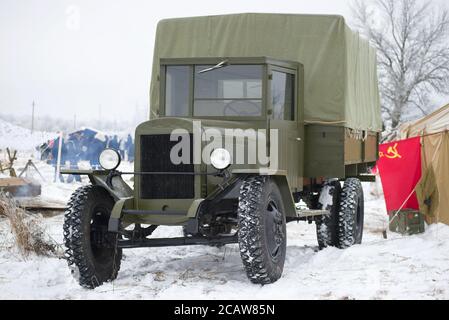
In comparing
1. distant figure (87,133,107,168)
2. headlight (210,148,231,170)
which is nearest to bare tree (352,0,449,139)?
distant figure (87,133,107,168)

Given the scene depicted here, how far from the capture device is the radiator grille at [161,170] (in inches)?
268

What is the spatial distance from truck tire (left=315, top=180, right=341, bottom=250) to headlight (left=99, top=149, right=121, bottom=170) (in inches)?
130

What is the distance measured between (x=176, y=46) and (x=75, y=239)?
3797 millimetres

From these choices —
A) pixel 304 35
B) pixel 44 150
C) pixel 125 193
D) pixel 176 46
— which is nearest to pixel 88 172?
pixel 125 193

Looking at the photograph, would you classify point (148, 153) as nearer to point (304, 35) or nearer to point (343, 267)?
point (343, 267)

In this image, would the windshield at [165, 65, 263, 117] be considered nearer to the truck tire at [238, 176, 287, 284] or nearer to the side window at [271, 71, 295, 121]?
the side window at [271, 71, 295, 121]

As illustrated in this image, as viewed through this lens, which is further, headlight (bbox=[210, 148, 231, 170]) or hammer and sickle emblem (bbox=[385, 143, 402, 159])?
hammer and sickle emblem (bbox=[385, 143, 402, 159])

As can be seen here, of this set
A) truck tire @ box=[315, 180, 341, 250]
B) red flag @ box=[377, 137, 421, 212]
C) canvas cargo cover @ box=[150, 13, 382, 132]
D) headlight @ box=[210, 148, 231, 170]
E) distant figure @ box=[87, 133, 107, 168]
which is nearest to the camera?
headlight @ box=[210, 148, 231, 170]

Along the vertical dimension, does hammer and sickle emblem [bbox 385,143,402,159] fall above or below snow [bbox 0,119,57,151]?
below

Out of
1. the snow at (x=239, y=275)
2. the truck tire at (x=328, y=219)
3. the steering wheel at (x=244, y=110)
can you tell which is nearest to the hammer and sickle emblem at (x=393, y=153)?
the truck tire at (x=328, y=219)

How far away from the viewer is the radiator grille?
681 centimetres

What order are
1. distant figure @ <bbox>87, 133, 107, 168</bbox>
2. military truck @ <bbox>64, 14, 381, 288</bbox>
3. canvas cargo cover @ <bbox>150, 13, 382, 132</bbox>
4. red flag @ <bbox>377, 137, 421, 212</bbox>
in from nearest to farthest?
military truck @ <bbox>64, 14, 381, 288</bbox>
canvas cargo cover @ <bbox>150, 13, 382, 132</bbox>
red flag @ <bbox>377, 137, 421, 212</bbox>
distant figure @ <bbox>87, 133, 107, 168</bbox>

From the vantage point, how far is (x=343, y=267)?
7230 millimetres
